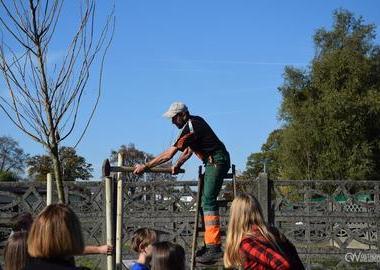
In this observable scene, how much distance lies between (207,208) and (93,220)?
5.09 metres

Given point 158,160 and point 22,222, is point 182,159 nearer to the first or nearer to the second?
point 158,160

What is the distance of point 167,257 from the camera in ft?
15.8

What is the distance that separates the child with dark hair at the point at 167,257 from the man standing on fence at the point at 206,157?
2.58 meters

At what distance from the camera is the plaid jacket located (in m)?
4.54

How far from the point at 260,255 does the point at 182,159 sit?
133 inches

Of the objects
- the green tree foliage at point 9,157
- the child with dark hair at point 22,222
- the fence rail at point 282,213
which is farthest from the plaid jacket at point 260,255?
the green tree foliage at point 9,157

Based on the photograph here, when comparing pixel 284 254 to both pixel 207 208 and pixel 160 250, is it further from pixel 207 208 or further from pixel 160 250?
pixel 207 208

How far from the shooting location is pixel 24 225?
5.32 m

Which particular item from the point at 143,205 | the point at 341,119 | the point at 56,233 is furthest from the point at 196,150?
the point at 341,119

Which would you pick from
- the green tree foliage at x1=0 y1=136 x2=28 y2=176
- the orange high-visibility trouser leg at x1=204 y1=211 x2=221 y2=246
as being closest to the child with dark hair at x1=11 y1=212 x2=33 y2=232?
the orange high-visibility trouser leg at x1=204 y1=211 x2=221 y2=246

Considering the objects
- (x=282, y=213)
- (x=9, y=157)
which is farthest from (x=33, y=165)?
(x=282, y=213)

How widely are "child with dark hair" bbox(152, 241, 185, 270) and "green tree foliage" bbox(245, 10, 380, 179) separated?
2859 cm

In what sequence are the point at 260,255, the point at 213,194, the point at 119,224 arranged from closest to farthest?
the point at 260,255, the point at 119,224, the point at 213,194

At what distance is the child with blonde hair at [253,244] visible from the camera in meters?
4.56
